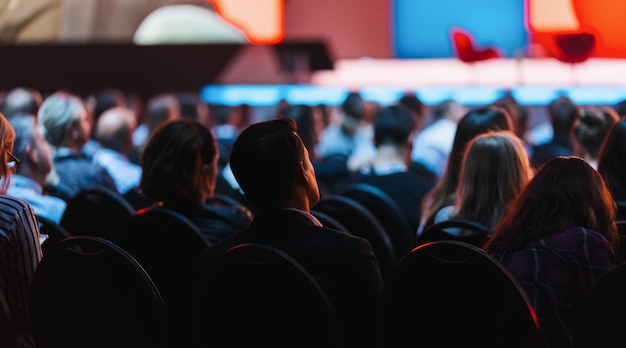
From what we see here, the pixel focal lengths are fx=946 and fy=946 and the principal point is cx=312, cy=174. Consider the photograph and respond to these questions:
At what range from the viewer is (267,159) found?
2395mm

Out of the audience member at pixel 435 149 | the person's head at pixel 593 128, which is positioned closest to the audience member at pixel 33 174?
the person's head at pixel 593 128

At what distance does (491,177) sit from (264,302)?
3.98 feet

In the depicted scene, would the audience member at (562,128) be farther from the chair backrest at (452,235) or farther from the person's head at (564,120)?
the chair backrest at (452,235)

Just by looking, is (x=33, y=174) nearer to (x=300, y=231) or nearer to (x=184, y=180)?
(x=184, y=180)

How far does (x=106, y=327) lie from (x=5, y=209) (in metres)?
0.45

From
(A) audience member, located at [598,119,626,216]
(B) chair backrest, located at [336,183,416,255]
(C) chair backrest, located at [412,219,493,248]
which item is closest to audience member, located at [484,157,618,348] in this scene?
(C) chair backrest, located at [412,219,493,248]

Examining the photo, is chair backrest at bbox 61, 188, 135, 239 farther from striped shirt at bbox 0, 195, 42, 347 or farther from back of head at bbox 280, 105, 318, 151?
back of head at bbox 280, 105, 318, 151

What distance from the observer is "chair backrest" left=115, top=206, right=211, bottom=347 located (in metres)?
2.95

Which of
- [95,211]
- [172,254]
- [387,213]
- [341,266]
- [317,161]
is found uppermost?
[341,266]

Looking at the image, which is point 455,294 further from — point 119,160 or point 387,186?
point 119,160

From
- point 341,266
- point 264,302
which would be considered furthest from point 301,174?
point 264,302

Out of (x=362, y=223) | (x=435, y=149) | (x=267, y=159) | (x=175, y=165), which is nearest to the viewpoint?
(x=267, y=159)

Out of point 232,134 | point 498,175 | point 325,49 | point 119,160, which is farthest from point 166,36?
point 498,175

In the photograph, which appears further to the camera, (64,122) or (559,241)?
(64,122)
